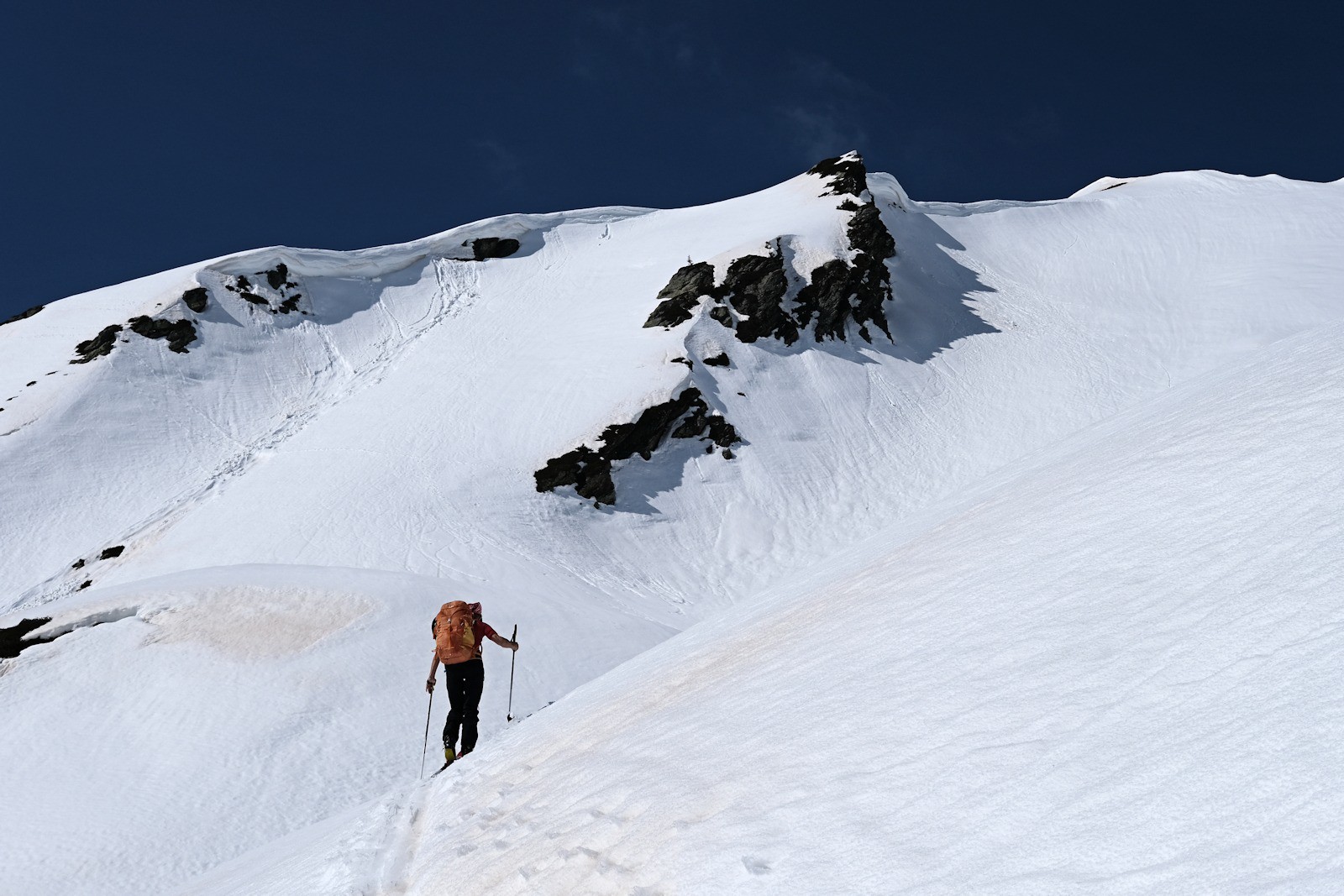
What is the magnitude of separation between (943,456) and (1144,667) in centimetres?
2869

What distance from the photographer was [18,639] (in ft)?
51.8

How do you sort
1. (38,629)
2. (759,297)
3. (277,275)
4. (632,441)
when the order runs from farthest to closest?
(277,275)
(759,297)
(632,441)
(38,629)

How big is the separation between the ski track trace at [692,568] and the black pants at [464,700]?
0.76 m

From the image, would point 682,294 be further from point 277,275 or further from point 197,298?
point 197,298

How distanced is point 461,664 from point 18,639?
1099cm

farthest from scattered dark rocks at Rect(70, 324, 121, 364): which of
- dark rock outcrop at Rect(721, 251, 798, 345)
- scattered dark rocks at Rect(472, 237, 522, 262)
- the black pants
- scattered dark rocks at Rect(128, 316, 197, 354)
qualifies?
the black pants

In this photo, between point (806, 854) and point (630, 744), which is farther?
point (630, 744)

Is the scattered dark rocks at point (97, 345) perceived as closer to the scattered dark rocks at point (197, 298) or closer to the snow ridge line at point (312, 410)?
the scattered dark rocks at point (197, 298)

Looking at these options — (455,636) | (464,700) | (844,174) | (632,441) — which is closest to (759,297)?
(632,441)

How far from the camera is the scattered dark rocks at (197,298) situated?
3684cm

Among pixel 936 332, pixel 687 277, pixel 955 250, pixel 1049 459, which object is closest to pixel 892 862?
pixel 1049 459

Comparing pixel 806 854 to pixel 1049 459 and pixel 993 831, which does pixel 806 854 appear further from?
pixel 1049 459

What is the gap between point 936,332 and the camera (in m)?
39.7

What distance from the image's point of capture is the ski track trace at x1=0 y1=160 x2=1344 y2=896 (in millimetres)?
3916
